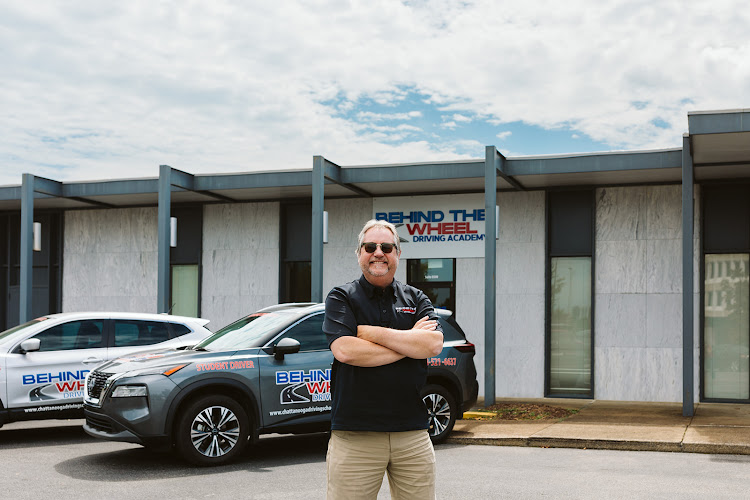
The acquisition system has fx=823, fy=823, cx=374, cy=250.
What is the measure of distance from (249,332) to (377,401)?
5.77 meters

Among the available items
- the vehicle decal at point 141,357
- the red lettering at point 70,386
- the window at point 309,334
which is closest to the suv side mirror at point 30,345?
the red lettering at point 70,386

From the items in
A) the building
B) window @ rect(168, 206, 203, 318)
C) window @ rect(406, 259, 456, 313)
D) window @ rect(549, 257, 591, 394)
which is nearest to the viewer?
the building

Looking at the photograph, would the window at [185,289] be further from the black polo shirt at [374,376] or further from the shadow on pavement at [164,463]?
the black polo shirt at [374,376]

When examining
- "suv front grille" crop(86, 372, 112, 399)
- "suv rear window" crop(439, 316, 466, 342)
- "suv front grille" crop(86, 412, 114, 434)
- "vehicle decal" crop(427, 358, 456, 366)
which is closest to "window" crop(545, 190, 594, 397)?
"suv rear window" crop(439, 316, 466, 342)

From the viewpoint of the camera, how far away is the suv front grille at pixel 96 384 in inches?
341

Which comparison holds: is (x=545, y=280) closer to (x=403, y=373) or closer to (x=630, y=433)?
(x=630, y=433)

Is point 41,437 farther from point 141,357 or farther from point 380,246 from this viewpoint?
point 380,246

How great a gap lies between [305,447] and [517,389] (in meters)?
6.53

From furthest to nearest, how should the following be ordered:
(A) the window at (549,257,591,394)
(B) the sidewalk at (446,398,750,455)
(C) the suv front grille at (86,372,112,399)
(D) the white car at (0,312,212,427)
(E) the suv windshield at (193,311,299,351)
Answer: (A) the window at (549,257,591,394), (D) the white car at (0,312,212,427), (B) the sidewalk at (446,398,750,455), (E) the suv windshield at (193,311,299,351), (C) the suv front grille at (86,372,112,399)

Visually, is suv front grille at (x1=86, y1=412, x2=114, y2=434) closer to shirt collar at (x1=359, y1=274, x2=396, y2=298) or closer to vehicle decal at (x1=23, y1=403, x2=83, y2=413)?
vehicle decal at (x1=23, y1=403, x2=83, y2=413)

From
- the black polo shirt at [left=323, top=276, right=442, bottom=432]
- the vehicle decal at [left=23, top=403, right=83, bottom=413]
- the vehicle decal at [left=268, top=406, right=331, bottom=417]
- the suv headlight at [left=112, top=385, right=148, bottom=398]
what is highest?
the black polo shirt at [left=323, top=276, right=442, bottom=432]

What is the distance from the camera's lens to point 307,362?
29.3 feet

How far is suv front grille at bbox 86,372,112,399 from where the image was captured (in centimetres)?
866

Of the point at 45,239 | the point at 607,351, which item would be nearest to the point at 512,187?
the point at 607,351
